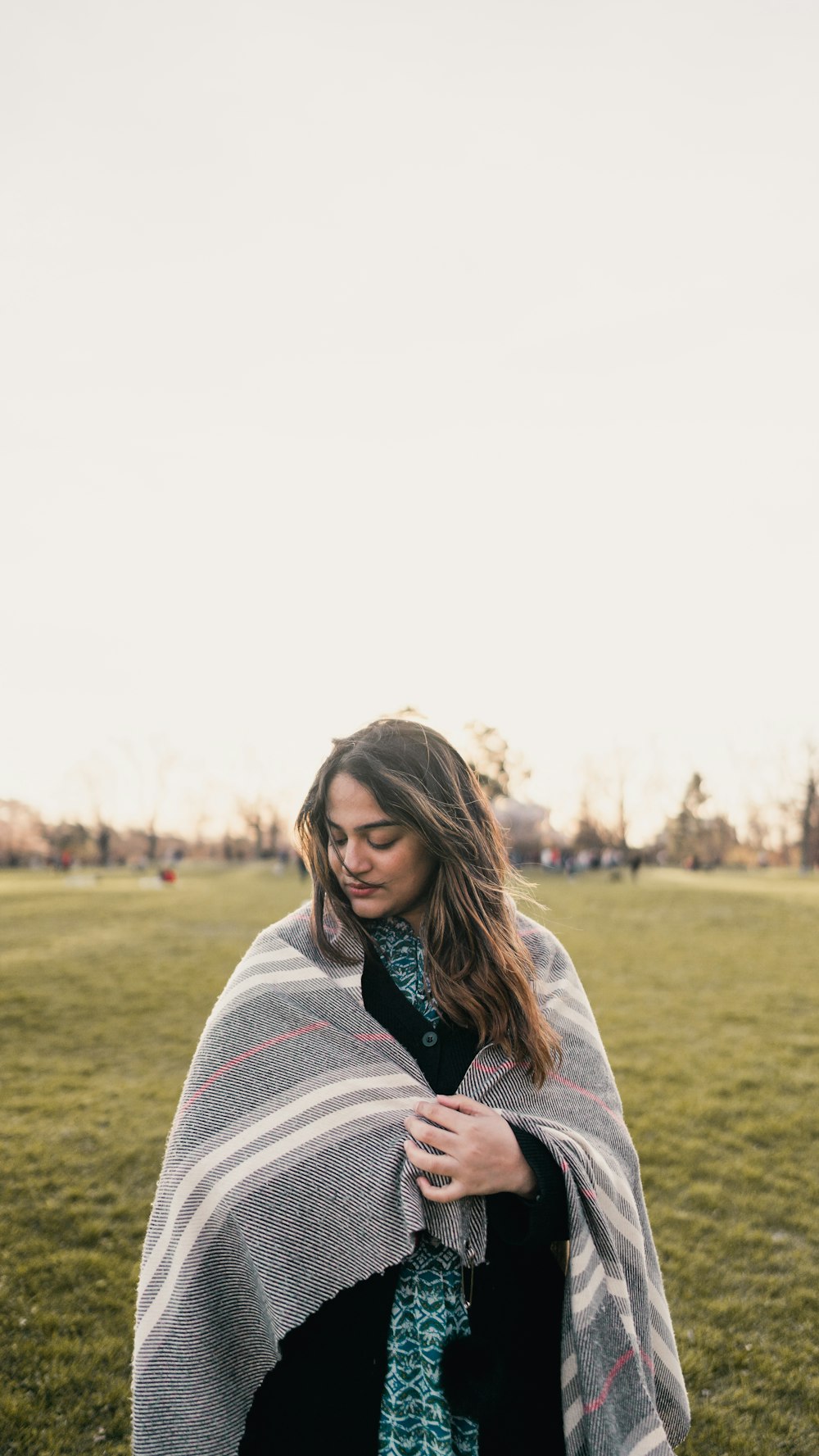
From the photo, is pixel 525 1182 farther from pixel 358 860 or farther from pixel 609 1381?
pixel 358 860

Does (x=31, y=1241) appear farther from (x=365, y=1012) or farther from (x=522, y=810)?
(x=522, y=810)

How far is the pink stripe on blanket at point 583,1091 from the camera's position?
234 cm

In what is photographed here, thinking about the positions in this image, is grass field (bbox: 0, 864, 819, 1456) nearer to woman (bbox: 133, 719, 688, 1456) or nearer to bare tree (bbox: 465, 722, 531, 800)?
woman (bbox: 133, 719, 688, 1456)

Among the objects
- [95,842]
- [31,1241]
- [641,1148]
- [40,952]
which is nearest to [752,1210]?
[641,1148]

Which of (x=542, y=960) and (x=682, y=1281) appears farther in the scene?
(x=682, y=1281)

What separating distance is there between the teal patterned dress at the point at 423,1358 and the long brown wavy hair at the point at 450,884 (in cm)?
52

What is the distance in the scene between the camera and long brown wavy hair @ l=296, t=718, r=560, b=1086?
2.25 metres

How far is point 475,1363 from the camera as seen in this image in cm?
199

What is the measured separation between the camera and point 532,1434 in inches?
82.3

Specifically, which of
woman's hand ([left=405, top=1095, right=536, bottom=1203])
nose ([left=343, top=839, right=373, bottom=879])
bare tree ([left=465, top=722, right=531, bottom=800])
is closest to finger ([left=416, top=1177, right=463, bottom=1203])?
woman's hand ([left=405, top=1095, right=536, bottom=1203])

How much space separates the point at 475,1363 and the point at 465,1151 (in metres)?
0.52

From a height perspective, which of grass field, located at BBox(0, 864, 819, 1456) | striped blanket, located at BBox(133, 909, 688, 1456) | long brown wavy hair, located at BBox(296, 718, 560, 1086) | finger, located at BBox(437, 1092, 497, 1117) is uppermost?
long brown wavy hair, located at BBox(296, 718, 560, 1086)

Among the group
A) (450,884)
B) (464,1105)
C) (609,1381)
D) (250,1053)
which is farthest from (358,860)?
(609,1381)

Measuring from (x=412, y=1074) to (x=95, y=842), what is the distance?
8414 centimetres
